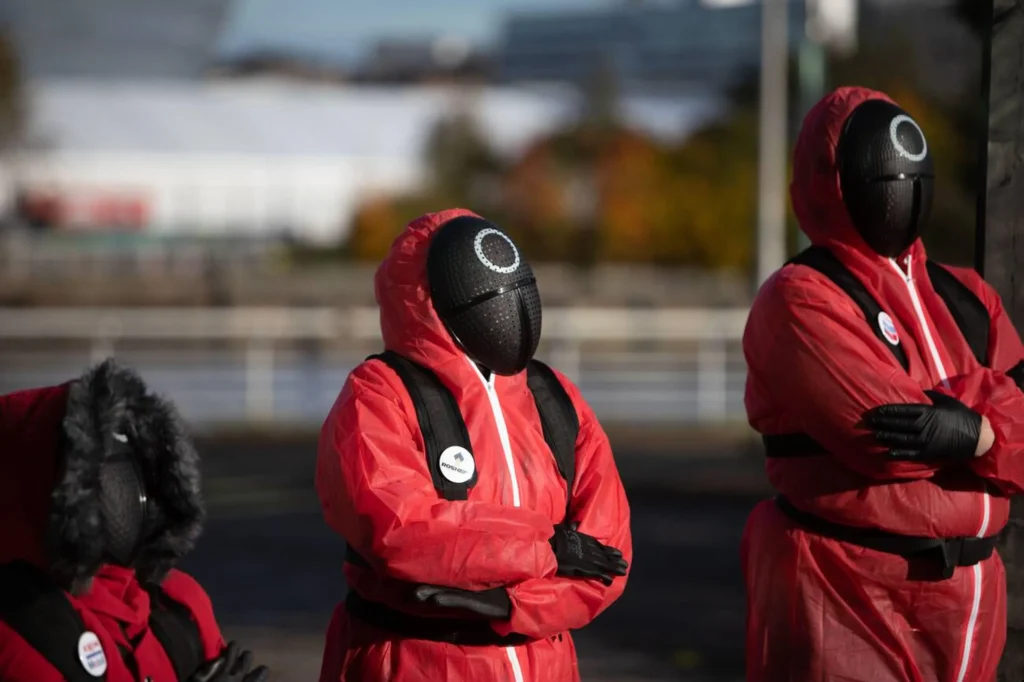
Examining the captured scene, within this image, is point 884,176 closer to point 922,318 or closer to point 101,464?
point 922,318

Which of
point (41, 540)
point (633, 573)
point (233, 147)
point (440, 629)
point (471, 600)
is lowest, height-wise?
point (633, 573)

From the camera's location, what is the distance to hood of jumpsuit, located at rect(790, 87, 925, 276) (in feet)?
13.1

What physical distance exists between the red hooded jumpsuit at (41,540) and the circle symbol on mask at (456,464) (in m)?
0.70

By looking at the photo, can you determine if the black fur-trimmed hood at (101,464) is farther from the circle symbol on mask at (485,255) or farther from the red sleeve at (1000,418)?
the red sleeve at (1000,418)

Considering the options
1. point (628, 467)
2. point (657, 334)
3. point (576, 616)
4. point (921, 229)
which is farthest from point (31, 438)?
point (657, 334)

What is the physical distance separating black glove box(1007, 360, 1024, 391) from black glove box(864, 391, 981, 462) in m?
0.34

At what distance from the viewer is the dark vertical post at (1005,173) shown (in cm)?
458

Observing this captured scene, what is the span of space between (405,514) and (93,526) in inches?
23.6

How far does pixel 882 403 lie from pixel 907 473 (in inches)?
7.1

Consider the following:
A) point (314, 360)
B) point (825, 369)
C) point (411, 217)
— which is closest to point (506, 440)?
point (825, 369)

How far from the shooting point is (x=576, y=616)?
321 cm

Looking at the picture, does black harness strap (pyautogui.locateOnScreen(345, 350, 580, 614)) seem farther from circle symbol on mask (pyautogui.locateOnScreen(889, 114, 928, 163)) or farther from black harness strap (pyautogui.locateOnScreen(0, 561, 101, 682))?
circle symbol on mask (pyautogui.locateOnScreen(889, 114, 928, 163))

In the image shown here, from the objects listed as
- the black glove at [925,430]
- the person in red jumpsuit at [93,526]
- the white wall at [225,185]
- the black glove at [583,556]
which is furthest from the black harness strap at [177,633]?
the white wall at [225,185]

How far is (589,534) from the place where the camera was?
3.30m
